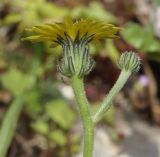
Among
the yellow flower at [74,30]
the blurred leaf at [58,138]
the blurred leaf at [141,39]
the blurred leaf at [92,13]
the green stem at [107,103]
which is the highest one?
the blurred leaf at [92,13]

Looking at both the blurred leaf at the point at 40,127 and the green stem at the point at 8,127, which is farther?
the blurred leaf at the point at 40,127

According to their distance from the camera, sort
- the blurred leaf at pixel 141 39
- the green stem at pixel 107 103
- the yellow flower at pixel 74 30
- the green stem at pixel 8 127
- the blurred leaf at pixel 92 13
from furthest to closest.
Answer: the blurred leaf at pixel 92 13
the blurred leaf at pixel 141 39
the green stem at pixel 8 127
the green stem at pixel 107 103
the yellow flower at pixel 74 30

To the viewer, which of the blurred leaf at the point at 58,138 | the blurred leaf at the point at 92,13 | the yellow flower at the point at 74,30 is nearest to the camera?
the yellow flower at the point at 74,30

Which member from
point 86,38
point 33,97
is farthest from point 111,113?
point 86,38

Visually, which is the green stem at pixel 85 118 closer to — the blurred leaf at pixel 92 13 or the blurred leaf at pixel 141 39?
the blurred leaf at pixel 141 39

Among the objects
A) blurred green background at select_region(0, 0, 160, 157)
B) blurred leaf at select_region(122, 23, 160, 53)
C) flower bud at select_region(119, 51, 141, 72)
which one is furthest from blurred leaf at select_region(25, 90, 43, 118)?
flower bud at select_region(119, 51, 141, 72)

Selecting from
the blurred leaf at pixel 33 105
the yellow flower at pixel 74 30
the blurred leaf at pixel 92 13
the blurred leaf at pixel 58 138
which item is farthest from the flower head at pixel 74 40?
the blurred leaf at pixel 92 13

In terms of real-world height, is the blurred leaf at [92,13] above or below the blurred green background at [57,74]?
above
